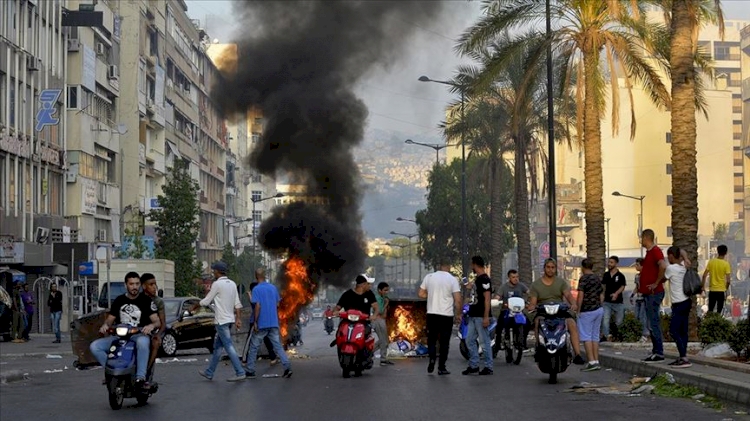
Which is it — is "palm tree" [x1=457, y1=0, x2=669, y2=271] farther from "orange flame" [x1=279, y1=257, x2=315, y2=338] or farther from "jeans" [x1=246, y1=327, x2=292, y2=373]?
"jeans" [x1=246, y1=327, x2=292, y2=373]

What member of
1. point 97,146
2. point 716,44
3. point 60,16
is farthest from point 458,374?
point 716,44

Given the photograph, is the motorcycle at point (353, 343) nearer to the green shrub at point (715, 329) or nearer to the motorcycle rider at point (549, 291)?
the motorcycle rider at point (549, 291)

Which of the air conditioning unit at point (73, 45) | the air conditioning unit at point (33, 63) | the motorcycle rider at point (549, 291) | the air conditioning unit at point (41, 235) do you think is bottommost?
the motorcycle rider at point (549, 291)

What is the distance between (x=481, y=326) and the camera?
2128 centimetres

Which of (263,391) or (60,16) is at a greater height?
(60,16)

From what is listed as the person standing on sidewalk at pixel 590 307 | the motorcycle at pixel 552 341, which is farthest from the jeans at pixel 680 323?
the person standing on sidewalk at pixel 590 307

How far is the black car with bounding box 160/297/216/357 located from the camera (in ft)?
107

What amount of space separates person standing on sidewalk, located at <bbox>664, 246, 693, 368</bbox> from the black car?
15885mm

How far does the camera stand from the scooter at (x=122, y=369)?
15805 millimetres

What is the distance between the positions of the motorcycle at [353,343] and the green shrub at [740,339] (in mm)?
5735

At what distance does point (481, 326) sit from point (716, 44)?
157784 mm

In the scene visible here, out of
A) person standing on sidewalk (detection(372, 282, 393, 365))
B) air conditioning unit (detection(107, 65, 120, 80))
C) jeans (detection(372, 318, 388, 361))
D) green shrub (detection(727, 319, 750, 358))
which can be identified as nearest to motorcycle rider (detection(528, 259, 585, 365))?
green shrub (detection(727, 319, 750, 358))

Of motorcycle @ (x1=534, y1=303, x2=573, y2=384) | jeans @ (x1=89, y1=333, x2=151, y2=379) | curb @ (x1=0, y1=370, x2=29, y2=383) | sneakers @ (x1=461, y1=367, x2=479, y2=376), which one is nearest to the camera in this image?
jeans @ (x1=89, y1=333, x2=151, y2=379)

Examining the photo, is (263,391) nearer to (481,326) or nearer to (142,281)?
(142,281)
